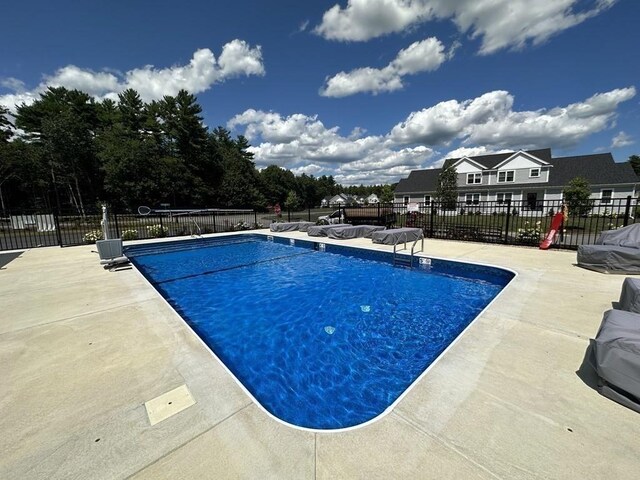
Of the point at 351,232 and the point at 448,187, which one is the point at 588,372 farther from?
the point at 448,187

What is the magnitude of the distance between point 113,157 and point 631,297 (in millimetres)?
40607

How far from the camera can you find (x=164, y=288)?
6.90 metres

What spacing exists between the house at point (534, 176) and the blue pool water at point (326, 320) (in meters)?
21.2

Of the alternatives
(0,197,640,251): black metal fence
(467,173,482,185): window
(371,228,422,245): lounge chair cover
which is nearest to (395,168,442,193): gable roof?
(467,173,482,185): window

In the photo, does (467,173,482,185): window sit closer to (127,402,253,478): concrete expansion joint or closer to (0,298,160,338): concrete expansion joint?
(0,298,160,338): concrete expansion joint

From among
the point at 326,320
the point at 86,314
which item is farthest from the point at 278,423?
the point at 86,314

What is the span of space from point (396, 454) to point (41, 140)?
46.0 m

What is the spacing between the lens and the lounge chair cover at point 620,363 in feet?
7.26

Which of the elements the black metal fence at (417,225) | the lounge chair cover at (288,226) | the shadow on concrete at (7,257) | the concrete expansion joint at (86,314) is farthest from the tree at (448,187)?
the shadow on concrete at (7,257)

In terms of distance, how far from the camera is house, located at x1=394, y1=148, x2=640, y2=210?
945 inches

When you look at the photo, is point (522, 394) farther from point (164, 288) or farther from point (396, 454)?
point (164, 288)

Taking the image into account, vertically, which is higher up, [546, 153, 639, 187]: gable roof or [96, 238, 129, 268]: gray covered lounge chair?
[546, 153, 639, 187]: gable roof

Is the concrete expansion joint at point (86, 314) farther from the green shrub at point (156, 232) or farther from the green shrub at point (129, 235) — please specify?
the green shrub at point (156, 232)

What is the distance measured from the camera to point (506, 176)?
92.6ft
